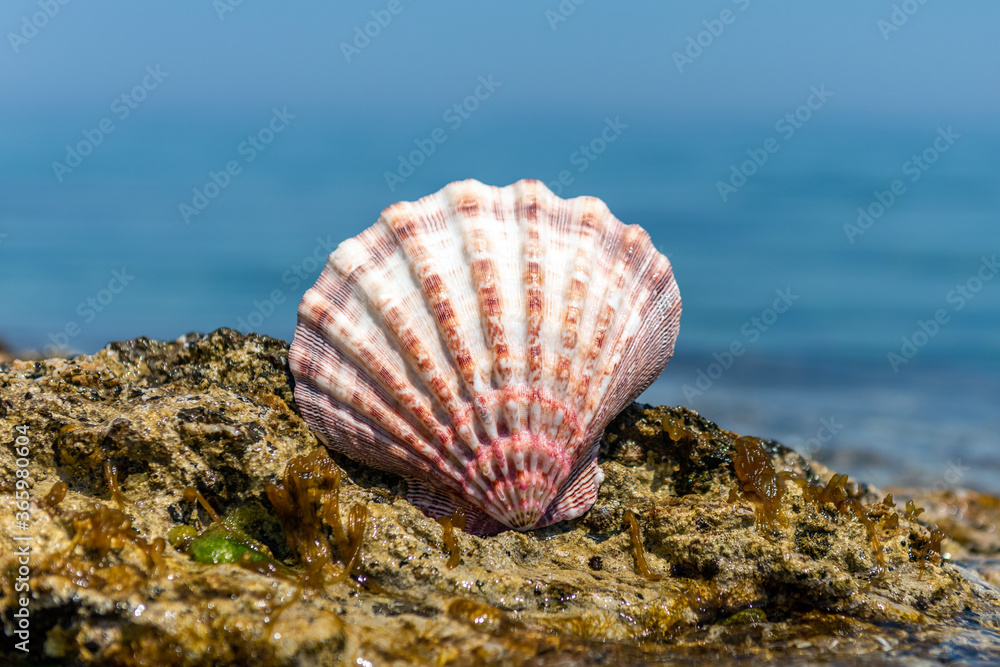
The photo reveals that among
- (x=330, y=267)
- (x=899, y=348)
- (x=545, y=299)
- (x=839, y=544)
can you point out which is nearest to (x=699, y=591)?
(x=839, y=544)

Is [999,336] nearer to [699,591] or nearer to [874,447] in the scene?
[874,447]
